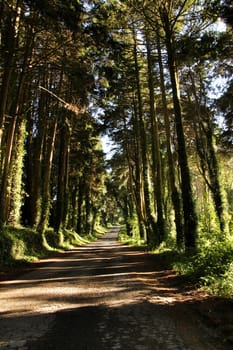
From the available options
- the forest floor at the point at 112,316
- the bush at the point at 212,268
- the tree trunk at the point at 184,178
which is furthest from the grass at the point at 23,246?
the tree trunk at the point at 184,178

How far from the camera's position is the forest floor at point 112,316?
4.42 meters

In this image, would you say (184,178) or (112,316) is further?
(184,178)

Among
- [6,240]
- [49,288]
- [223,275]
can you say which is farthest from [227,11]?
[6,240]

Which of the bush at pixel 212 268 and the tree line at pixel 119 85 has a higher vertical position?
the tree line at pixel 119 85

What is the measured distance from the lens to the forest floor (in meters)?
4.42

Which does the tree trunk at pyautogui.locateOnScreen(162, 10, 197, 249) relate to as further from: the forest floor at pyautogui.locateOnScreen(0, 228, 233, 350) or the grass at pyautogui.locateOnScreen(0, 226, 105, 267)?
the grass at pyautogui.locateOnScreen(0, 226, 105, 267)

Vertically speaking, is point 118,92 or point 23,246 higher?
point 118,92

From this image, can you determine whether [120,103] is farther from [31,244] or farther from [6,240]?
[6,240]

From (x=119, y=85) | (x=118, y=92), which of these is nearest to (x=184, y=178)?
(x=119, y=85)

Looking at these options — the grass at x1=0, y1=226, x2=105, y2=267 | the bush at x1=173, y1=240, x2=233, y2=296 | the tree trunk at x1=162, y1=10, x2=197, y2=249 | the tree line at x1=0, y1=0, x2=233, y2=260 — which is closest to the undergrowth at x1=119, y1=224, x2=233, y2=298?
the bush at x1=173, y1=240, x2=233, y2=296

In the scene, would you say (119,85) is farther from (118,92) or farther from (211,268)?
(211,268)

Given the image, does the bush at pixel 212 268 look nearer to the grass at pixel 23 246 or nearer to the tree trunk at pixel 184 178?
the tree trunk at pixel 184 178

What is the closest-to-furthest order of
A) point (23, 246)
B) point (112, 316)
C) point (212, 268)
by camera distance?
1. point (112, 316)
2. point (212, 268)
3. point (23, 246)

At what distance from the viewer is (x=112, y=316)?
5621mm
